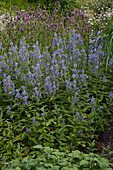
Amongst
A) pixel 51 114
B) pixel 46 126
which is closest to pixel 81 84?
pixel 51 114

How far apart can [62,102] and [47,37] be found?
3.16 m

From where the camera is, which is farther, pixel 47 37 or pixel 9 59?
pixel 47 37

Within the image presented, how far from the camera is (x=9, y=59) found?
14.1ft

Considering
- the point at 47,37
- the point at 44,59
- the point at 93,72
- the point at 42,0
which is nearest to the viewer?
the point at 93,72

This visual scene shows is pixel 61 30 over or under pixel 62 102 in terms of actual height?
over

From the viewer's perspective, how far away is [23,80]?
367cm

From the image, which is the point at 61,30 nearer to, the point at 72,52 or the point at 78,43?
the point at 78,43

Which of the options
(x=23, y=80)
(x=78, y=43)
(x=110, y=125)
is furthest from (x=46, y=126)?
(x=78, y=43)

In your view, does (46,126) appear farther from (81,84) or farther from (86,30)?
(86,30)

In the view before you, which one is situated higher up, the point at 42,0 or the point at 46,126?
the point at 42,0

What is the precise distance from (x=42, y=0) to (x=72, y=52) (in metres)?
6.17

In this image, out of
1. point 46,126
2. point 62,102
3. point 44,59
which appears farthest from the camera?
point 44,59

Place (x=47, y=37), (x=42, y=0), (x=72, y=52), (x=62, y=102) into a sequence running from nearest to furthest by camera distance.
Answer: (x=62, y=102)
(x=72, y=52)
(x=47, y=37)
(x=42, y=0)

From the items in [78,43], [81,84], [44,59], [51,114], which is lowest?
[51,114]
